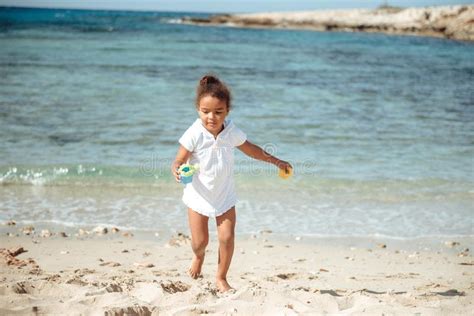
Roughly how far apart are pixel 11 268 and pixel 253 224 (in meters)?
2.38

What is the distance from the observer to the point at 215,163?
403 cm

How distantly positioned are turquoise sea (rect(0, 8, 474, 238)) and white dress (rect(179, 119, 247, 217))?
1.83 m

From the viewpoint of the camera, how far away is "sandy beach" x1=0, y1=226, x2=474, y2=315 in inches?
136

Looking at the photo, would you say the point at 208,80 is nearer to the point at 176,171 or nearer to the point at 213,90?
the point at 213,90

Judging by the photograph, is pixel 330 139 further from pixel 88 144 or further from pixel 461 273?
pixel 461 273

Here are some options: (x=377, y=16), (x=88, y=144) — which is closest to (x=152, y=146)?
(x=88, y=144)

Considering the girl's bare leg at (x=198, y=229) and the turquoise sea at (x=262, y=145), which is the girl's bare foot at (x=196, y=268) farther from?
the turquoise sea at (x=262, y=145)

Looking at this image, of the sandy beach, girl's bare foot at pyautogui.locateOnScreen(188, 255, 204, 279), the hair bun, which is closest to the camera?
the sandy beach

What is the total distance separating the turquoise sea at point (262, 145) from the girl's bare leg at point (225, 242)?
1812mm

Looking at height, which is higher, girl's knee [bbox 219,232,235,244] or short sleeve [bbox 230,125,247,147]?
short sleeve [bbox 230,125,247,147]

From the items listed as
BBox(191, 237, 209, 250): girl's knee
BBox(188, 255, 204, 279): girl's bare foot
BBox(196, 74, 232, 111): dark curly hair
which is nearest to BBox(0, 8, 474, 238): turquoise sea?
BBox(188, 255, 204, 279): girl's bare foot

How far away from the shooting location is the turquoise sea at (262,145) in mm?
6310

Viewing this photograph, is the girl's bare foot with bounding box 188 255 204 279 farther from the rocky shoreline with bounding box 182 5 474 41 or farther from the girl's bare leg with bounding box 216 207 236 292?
the rocky shoreline with bounding box 182 5 474 41

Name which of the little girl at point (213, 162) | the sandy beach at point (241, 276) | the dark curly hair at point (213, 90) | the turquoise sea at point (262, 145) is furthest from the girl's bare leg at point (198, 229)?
the turquoise sea at point (262, 145)
